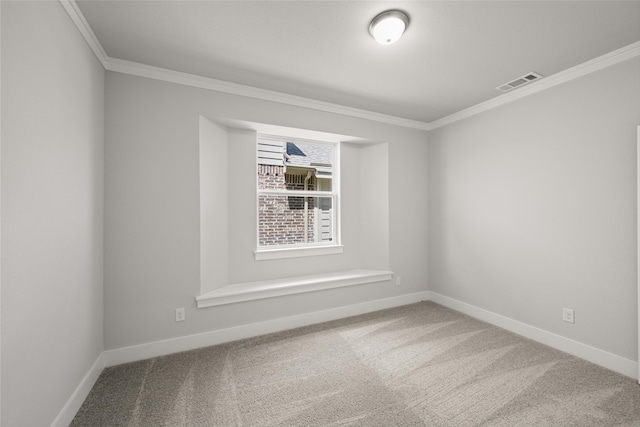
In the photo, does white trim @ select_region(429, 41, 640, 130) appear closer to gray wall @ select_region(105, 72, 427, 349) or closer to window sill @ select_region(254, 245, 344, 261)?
gray wall @ select_region(105, 72, 427, 349)

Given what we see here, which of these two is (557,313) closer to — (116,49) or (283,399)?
(283,399)

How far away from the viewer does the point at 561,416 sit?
1709 millimetres

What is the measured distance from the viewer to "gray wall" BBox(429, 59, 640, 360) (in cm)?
217

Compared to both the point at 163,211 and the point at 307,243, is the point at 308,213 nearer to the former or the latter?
the point at 307,243

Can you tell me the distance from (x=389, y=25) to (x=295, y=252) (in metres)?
2.46

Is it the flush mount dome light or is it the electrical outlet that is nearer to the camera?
the flush mount dome light

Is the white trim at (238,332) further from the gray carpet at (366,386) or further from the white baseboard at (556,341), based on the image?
the white baseboard at (556,341)

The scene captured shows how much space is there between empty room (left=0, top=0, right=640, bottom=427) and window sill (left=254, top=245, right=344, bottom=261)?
0.03 m

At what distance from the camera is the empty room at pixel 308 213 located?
159 centimetres

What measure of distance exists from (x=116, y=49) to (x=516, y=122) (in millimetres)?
3717

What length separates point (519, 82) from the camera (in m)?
2.63

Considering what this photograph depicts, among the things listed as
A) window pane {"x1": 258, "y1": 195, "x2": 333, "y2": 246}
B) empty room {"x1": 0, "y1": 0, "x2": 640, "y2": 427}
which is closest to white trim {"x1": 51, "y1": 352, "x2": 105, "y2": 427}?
empty room {"x1": 0, "y1": 0, "x2": 640, "y2": 427}

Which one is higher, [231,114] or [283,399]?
[231,114]

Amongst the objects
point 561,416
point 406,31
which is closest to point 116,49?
point 406,31
